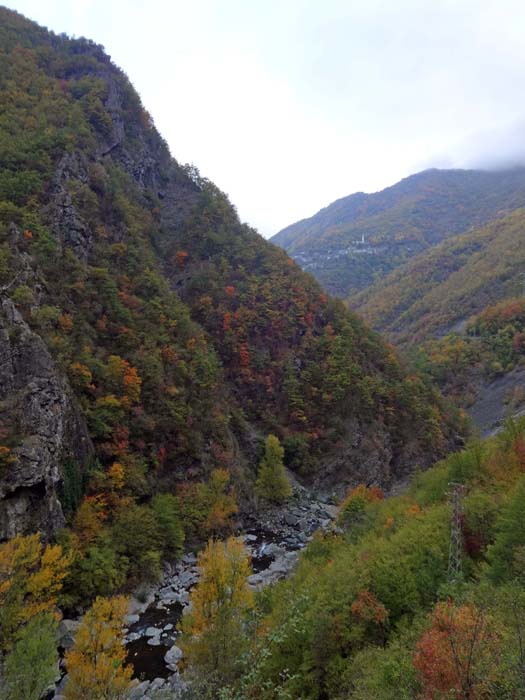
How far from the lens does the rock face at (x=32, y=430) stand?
26.8 meters

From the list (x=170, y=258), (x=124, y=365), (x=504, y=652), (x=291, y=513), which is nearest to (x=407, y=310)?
(x=170, y=258)

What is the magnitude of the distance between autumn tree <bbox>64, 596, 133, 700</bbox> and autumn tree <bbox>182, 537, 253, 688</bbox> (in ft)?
9.26

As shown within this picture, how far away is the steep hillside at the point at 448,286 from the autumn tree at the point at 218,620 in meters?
108

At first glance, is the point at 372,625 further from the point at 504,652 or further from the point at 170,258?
the point at 170,258

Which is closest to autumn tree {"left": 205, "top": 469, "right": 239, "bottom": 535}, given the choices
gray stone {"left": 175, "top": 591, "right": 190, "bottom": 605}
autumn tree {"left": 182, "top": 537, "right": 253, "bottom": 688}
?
gray stone {"left": 175, "top": 591, "right": 190, "bottom": 605}

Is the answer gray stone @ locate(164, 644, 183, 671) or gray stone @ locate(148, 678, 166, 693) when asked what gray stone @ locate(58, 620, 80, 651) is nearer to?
gray stone @ locate(164, 644, 183, 671)

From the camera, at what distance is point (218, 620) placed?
57.3 feet

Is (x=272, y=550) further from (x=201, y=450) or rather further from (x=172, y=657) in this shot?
(x=172, y=657)

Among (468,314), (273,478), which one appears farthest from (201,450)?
(468,314)

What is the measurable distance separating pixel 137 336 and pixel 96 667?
105 ft

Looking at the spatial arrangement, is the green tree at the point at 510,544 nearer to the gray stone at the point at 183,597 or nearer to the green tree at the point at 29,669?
the green tree at the point at 29,669

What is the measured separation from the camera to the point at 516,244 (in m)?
143

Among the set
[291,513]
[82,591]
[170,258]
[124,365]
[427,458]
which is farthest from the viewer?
[170,258]

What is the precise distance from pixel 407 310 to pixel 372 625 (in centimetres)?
13994
